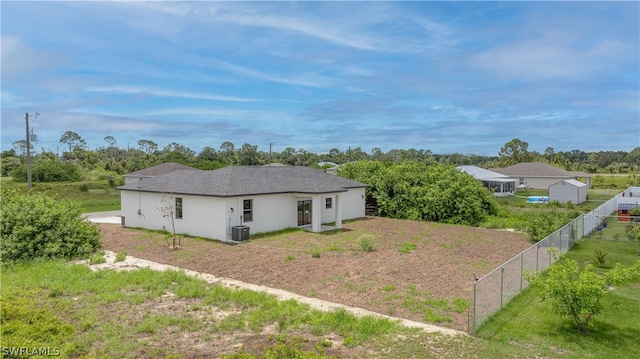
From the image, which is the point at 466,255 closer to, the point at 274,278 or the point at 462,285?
the point at 462,285

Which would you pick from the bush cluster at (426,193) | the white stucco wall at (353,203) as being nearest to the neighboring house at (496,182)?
the bush cluster at (426,193)

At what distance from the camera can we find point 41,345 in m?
7.52

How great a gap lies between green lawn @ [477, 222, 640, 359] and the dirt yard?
910 mm

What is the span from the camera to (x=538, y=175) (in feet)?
187

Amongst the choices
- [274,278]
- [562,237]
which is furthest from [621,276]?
[274,278]

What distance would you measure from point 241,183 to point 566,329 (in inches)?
629

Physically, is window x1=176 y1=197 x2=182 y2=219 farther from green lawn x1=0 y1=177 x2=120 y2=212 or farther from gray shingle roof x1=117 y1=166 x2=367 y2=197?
green lawn x1=0 y1=177 x2=120 y2=212

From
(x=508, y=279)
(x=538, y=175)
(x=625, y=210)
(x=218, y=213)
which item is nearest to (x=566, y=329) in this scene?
(x=508, y=279)

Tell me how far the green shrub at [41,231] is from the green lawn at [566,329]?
15.4m

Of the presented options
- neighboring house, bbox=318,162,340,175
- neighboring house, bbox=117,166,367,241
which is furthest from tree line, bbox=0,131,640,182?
neighboring house, bbox=117,166,367,241

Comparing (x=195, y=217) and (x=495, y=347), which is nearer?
(x=495, y=347)

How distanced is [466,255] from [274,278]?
848 cm

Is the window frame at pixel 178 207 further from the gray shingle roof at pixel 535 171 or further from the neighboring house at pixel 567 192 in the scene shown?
the gray shingle roof at pixel 535 171

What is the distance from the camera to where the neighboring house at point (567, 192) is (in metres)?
37.7
